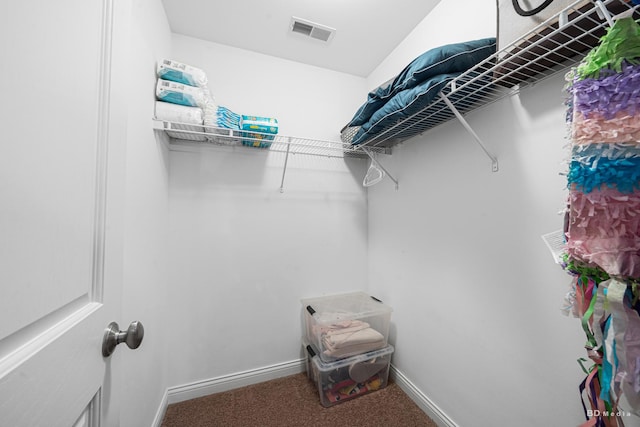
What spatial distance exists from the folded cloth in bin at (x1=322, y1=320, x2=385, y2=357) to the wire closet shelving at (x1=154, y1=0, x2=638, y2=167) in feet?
3.75

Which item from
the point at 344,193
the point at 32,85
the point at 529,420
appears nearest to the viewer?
the point at 32,85

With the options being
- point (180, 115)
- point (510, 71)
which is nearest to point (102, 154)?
point (180, 115)

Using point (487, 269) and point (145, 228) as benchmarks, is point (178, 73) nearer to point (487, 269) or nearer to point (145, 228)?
point (145, 228)

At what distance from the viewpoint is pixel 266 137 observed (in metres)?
1.44

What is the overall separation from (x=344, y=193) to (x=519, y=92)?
1163 millimetres

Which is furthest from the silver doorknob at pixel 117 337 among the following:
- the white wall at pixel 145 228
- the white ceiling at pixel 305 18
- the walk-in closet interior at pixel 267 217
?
the white ceiling at pixel 305 18

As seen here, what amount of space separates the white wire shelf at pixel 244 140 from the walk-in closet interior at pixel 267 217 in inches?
0.9

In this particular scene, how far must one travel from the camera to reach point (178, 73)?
119 centimetres

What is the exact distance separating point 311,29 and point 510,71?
3.90ft

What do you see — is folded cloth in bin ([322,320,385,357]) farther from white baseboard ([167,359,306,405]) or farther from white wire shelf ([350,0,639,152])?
white wire shelf ([350,0,639,152])

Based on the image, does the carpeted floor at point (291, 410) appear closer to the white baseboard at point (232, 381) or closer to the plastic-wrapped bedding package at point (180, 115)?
the white baseboard at point (232, 381)

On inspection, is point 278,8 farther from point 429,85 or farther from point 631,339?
point 631,339

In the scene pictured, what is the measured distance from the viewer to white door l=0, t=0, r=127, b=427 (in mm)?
293

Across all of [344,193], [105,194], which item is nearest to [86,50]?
[105,194]
